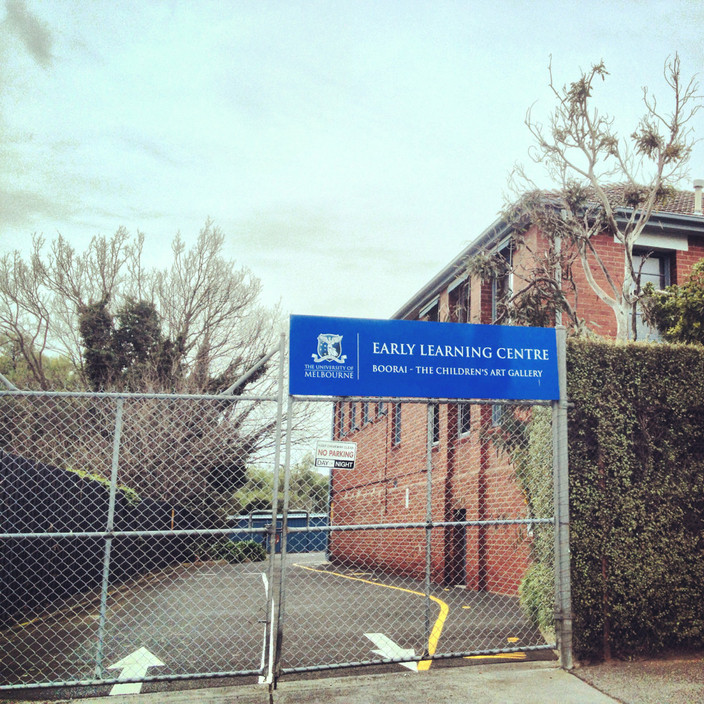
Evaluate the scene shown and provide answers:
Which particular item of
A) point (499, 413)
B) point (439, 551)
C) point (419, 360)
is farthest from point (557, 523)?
point (439, 551)

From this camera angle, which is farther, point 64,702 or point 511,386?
point 511,386

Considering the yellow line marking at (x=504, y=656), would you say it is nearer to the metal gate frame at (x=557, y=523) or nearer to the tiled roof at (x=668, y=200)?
the metal gate frame at (x=557, y=523)

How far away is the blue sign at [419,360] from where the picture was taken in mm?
6113

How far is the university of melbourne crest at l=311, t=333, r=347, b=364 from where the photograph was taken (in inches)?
241

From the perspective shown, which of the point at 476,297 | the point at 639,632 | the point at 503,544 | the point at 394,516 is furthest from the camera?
the point at 394,516

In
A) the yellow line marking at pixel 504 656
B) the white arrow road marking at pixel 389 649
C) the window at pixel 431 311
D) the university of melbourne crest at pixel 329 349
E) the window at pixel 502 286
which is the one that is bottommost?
the white arrow road marking at pixel 389 649

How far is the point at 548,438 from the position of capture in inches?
268

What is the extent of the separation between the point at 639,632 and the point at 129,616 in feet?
23.0

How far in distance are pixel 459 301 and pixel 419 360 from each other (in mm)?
11154

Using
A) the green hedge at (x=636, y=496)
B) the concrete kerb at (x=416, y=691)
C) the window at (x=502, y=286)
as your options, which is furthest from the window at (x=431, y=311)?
the concrete kerb at (x=416, y=691)

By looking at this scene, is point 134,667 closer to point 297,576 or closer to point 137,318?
point 297,576

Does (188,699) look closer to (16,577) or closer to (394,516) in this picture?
(16,577)

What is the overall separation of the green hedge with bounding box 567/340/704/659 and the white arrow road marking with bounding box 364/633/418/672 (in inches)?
61.1

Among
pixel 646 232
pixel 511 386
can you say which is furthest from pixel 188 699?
pixel 646 232
